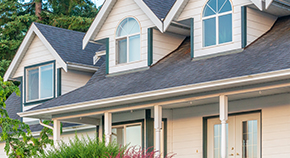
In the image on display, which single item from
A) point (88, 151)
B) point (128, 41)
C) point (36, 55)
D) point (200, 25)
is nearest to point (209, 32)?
point (200, 25)

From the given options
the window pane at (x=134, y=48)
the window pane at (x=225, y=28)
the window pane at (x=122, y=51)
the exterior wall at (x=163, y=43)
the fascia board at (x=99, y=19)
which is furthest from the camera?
the fascia board at (x=99, y=19)

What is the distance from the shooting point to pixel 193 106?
16.6m

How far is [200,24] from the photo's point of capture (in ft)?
53.4

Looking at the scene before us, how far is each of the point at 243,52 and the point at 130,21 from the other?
4.50 meters

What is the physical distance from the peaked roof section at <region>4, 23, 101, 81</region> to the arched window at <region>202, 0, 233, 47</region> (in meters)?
6.12

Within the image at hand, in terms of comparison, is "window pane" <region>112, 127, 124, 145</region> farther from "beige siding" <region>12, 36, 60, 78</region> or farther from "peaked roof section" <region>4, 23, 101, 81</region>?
"beige siding" <region>12, 36, 60, 78</region>

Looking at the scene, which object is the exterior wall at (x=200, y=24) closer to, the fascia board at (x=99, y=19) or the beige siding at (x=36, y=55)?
the fascia board at (x=99, y=19)

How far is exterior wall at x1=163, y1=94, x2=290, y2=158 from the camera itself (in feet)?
46.8

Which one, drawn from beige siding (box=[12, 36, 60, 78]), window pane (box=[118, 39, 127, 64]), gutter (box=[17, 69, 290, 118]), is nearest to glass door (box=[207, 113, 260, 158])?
gutter (box=[17, 69, 290, 118])

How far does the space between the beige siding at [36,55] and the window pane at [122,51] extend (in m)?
3.53

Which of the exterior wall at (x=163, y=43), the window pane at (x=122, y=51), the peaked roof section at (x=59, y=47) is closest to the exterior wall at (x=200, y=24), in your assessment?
the exterior wall at (x=163, y=43)

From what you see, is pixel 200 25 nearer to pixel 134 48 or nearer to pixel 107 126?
pixel 134 48

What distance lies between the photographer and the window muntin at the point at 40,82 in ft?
68.6

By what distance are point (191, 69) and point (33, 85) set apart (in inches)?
318
